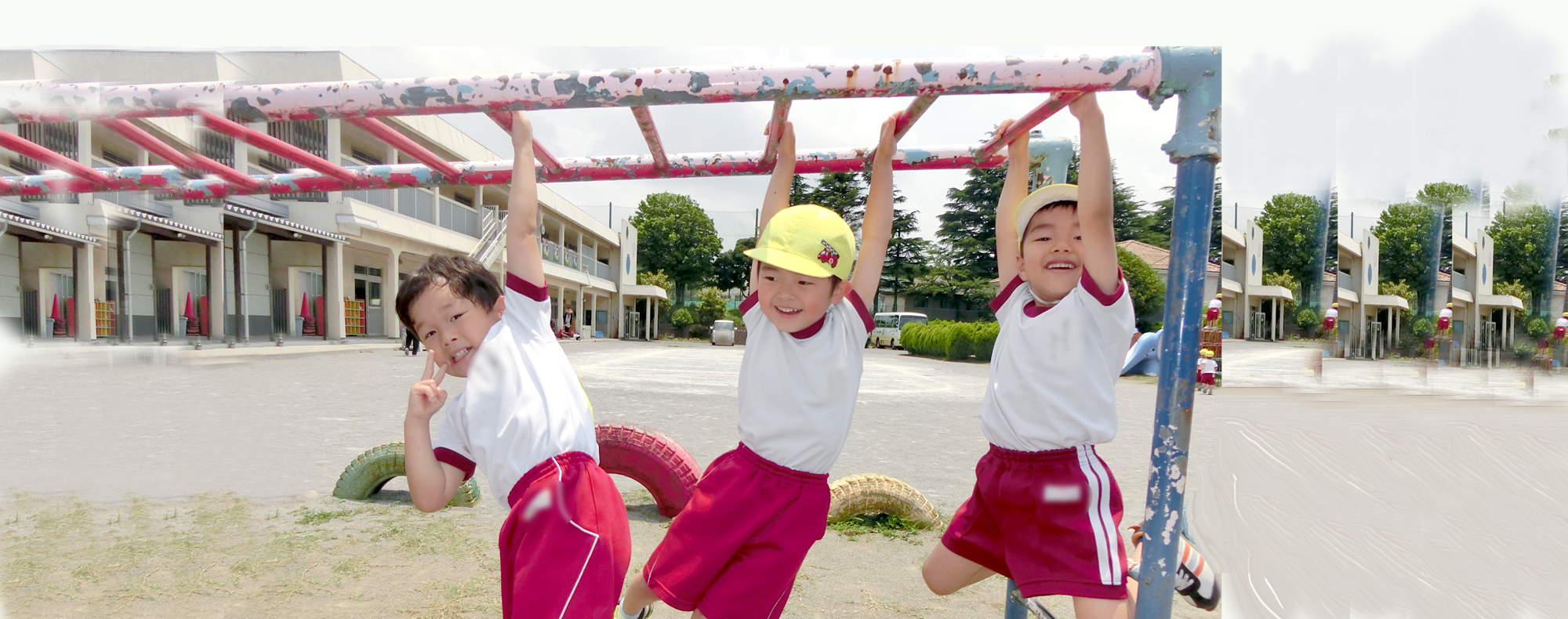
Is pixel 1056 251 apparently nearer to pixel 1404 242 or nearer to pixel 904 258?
pixel 1404 242

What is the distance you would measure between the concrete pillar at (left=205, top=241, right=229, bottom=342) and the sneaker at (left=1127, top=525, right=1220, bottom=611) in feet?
64.0

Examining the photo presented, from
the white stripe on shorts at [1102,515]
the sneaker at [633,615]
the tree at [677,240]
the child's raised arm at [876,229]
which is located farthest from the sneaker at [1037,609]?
the tree at [677,240]

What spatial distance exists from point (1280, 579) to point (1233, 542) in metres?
0.18

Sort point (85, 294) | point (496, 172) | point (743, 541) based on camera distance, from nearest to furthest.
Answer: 1. point (743, 541)
2. point (496, 172)
3. point (85, 294)

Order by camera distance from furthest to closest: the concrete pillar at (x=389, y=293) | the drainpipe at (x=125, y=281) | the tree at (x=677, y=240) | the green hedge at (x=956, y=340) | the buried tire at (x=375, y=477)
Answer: the tree at (x=677, y=240) < the green hedge at (x=956, y=340) < the concrete pillar at (x=389, y=293) < the drainpipe at (x=125, y=281) < the buried tire at (x=375, y=477)

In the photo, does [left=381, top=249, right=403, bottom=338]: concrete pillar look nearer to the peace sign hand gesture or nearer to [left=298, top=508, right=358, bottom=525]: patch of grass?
[left=298, top=508, right=358, bottom=525]: patch of grass

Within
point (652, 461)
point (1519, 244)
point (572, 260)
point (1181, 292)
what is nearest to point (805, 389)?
point (1181, 292)

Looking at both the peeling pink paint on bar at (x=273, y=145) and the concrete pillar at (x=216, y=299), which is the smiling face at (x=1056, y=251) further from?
the concrete pillar at (x=216, y=299)

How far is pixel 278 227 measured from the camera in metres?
17.5

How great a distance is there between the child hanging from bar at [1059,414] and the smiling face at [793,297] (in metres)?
0.52

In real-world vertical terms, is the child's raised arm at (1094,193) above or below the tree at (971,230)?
below

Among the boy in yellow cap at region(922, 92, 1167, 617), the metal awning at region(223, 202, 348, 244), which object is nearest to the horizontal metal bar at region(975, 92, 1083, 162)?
the boy in yellow cap at region(922, 92, 1167, 617)

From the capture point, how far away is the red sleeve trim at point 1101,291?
186cm

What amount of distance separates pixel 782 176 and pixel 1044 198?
28.7 inches
